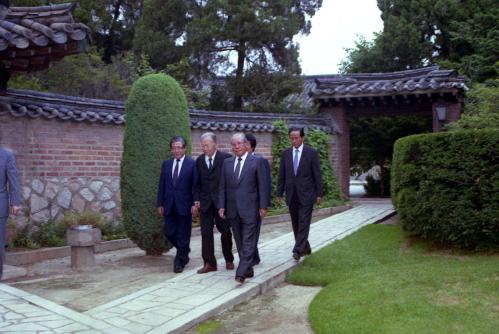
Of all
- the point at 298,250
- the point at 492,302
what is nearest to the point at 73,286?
the point at 298,250

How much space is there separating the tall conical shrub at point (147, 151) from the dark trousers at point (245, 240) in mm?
Answer: 1725

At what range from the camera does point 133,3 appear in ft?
65.2

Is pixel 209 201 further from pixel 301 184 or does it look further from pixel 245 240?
pixel 301 184

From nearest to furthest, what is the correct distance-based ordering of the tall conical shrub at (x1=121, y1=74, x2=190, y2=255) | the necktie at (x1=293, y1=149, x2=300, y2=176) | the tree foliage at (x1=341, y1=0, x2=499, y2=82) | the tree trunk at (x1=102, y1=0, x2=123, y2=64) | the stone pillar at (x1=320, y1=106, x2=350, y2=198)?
1. the necktie at (x1=293, y1=149, x2=300, y2=176)
2. the tall conical shrub at (x1=121, y1=74, x2=190, y2=255)
3. the stone pillar at (x1=320, y1=106, x2=350, y2=198)
4. the tree foliage at (x1=341, y1=0, x2=499, y2=82)
5. the tree trunk at (x1=102, y1=0, x2=123, y2=64)

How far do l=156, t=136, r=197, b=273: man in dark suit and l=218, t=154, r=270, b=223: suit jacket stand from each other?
70cm

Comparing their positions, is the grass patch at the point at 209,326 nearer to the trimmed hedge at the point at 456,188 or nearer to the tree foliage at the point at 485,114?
the trimmed hedge at the point at 456,188

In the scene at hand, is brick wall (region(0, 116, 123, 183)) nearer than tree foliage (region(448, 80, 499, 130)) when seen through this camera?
Yes

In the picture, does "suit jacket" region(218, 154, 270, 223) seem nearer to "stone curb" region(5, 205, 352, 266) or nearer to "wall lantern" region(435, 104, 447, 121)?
"stone curb" region(5, 205, 352, 266)

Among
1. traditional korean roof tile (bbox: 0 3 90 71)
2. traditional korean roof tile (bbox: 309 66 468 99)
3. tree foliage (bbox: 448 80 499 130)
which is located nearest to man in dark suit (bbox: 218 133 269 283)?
traditional korean roof tile (bbox: 0 3 90 71)

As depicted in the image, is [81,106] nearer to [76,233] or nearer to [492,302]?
[76,233]

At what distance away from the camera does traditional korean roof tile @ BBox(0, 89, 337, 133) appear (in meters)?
8.45

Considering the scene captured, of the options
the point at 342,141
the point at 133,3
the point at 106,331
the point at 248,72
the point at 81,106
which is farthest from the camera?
the point at 133,3

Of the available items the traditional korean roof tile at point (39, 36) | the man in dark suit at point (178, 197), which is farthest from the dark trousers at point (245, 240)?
the traditional korean roof tile at point (39, 36)

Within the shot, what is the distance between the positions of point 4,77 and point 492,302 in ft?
20.9
